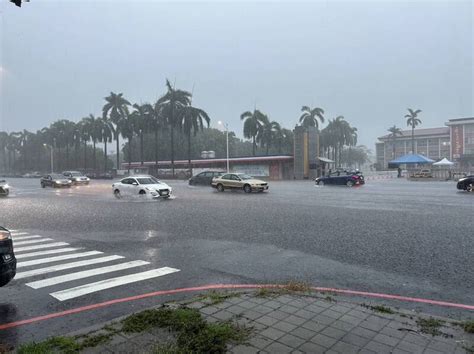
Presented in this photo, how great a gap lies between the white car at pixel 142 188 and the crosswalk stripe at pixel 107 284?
16.1 meters

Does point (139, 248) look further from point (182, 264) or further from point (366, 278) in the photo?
point (366, 278)

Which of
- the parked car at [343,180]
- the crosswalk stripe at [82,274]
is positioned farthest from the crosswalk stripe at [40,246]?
the parked car at [343,180]

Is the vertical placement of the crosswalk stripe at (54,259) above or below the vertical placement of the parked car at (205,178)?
below

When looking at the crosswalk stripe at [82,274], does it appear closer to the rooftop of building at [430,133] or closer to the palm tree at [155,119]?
the palm tree at [155,119]

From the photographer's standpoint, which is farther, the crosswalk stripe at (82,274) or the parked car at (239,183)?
the parked car at (239,183)

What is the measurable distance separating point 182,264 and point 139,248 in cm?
206

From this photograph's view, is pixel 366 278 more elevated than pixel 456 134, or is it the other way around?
pixel 456 134

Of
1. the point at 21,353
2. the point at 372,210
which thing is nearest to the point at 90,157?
the point at 372,210

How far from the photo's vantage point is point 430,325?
4.08 metres

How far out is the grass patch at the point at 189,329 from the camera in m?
3.54

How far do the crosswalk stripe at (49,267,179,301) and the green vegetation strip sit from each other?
186 cm

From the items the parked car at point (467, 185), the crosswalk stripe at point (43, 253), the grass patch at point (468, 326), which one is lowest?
the crosswalk stripe at point (43, 253)

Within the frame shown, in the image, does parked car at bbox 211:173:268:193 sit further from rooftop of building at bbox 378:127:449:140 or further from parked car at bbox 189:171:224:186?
rooftop of building at bbox 378:127:449:140

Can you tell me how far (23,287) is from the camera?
6090 millimetres
